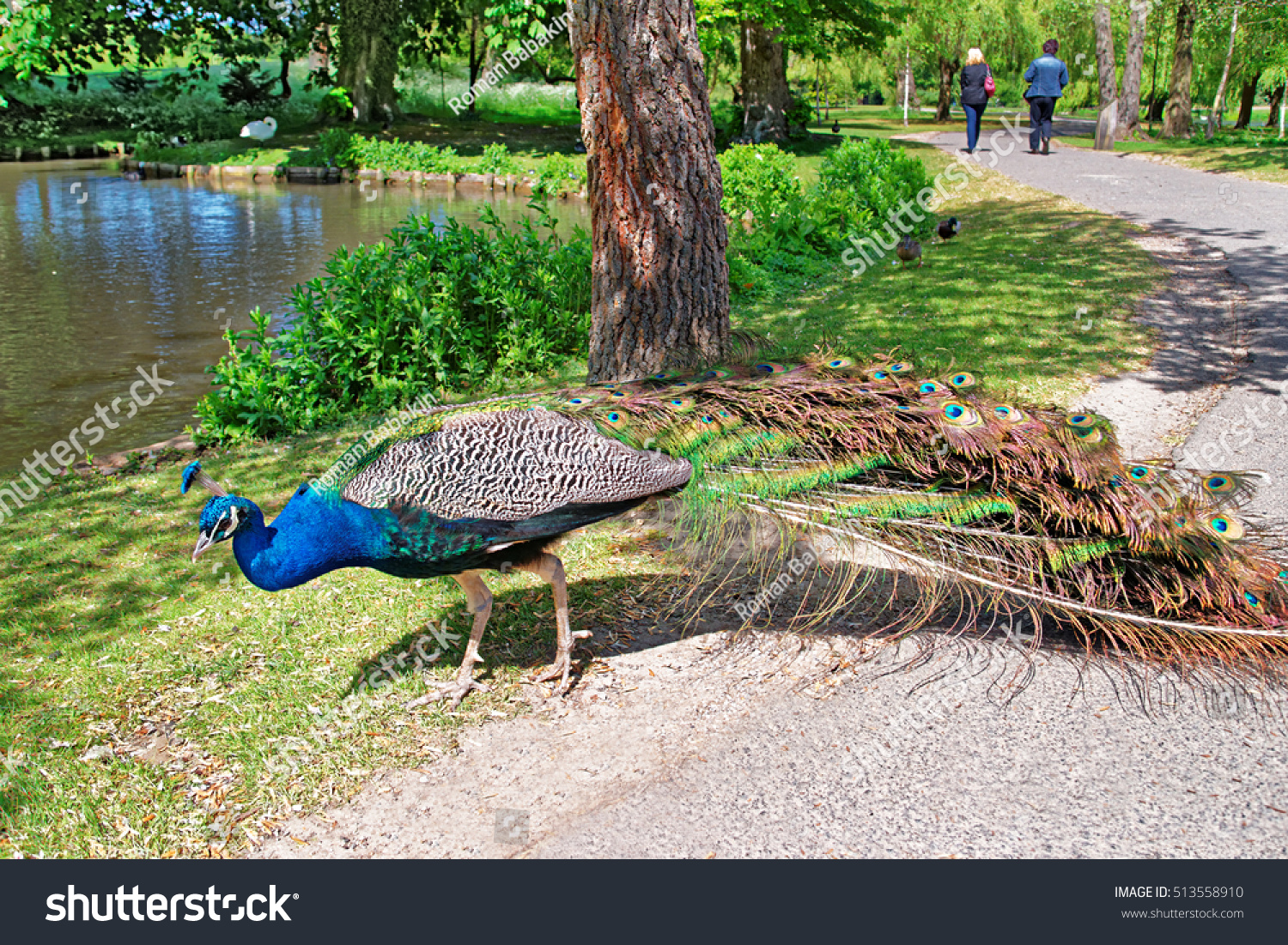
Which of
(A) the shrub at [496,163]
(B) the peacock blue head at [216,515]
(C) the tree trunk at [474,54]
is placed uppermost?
(C) the tree trunk at [474,54]

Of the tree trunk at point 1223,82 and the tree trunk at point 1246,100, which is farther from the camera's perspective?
the tree trunk at point 1246,100

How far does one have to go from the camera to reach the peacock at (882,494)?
3.73m

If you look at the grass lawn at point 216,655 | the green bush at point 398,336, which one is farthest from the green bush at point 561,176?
the grass lawn at point 216,655

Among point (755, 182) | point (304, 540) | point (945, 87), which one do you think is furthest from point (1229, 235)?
point (945, 87)

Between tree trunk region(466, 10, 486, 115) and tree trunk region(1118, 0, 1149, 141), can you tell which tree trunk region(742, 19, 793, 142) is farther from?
tree trunk region(466, 10, 486, 115)

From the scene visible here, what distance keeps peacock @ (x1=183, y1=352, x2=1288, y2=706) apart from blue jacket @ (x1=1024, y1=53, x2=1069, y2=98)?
1889 cm

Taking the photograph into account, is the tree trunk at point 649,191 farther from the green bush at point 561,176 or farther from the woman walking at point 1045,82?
the green bush at point 561,176

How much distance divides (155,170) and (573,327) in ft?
84.7

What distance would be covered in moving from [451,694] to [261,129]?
36.6 m

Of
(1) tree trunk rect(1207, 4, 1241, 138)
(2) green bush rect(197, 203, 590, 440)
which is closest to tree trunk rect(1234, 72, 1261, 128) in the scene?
(1) tree trunk rect(1207, 4, 1241, 138)

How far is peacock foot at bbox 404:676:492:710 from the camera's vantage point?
13.7ft

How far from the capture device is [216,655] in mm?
4582

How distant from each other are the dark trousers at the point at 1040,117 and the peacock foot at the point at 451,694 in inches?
838

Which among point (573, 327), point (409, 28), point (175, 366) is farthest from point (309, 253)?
point (409, 28)
